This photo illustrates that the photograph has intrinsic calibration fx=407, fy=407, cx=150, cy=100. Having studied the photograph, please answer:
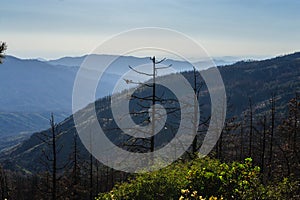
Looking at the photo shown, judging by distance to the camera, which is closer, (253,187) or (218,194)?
(253,187)

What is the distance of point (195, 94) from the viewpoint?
23.0 m

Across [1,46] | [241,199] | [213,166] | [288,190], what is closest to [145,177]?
[213,166]

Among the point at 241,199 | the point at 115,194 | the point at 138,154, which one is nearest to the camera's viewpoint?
the point at 241,199

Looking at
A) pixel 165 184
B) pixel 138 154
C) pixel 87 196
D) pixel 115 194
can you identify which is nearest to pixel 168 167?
pixel 165 184

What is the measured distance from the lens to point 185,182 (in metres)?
13.5

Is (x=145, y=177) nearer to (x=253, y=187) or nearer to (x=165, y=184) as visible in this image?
(x=165, y=184)

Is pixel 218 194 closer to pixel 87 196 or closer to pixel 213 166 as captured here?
pixel 213 166

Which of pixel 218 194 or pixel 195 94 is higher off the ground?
pixel 195 94

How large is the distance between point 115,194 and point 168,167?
216 cm

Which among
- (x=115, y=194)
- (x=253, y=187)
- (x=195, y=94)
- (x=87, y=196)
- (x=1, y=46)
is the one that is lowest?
(x=87, y=196)

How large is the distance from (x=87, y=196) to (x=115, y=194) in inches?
2953

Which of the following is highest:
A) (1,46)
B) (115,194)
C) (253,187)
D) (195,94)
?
(1,46)

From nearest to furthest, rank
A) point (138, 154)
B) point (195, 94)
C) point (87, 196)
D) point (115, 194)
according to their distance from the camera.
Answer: point (115, 194) < point (138, 154) < point (195, 94) < point (87, 196)

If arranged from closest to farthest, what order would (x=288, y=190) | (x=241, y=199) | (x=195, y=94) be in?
(x=241, y=199)
(x=288, y=190)
(x=195, y=94)
